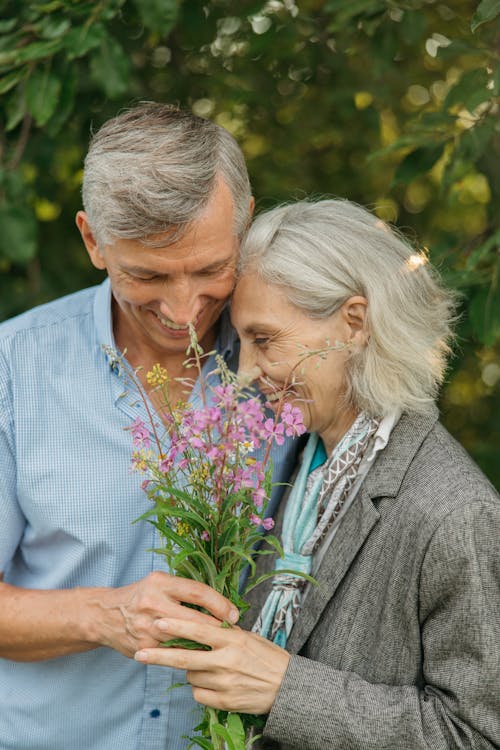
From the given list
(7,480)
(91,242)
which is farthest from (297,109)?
(7,480)

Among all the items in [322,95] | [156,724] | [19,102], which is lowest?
[156,724]

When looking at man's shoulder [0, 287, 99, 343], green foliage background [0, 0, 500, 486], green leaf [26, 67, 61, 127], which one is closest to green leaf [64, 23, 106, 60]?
green foliage background [0, 0, 500, 486]

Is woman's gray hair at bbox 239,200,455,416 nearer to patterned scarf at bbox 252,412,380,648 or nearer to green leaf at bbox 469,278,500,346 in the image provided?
patterned scarf at bbox 252,412,380,648

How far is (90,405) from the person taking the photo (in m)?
2.19

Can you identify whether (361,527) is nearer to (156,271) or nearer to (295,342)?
(295,342)

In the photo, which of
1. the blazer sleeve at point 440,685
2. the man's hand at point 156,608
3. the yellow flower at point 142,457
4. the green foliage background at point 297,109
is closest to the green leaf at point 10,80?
the green foliage background at point 297,109

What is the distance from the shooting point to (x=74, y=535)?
2107 mm

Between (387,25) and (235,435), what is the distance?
178cm

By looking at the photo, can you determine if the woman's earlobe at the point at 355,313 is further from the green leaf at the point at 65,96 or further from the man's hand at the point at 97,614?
the green leaf at the point at 65,96

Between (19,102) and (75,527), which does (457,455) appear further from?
(19,102)

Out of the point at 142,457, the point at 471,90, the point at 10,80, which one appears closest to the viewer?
the point at 142,457

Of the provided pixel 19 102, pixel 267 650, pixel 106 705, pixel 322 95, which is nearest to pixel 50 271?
pixel 19 102

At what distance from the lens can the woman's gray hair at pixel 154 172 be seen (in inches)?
78.5

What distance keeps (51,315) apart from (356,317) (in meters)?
0.76
